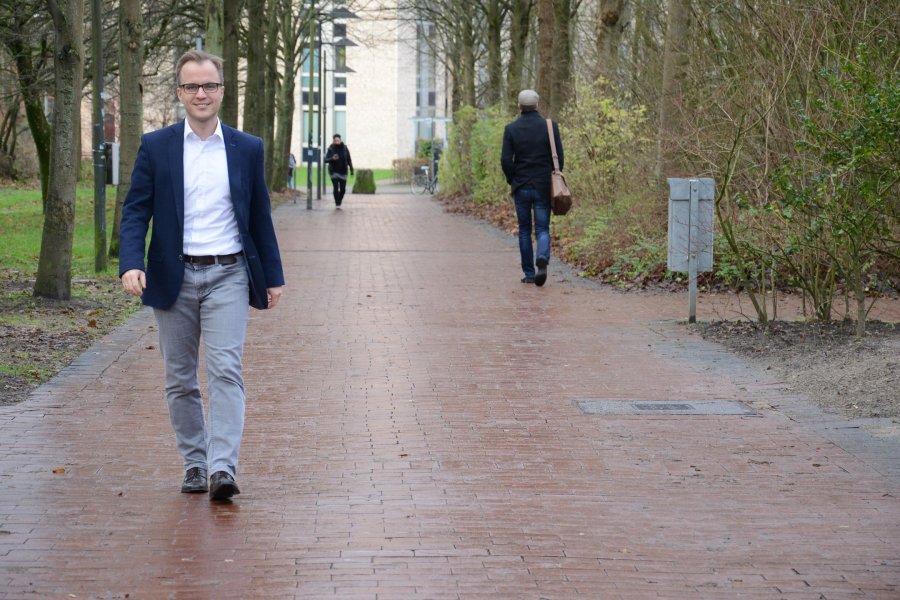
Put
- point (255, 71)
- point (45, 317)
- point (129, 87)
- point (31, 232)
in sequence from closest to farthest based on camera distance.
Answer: point (45, 317) < point (129, 87) < point (31, 232) < point (255, 71)

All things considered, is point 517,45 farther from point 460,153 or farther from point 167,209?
point 167,209

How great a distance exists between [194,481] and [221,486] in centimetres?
27

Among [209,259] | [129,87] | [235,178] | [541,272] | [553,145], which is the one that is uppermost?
[129,87]

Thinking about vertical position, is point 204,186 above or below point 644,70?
below

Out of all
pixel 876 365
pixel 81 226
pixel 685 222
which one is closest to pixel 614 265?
pixel 685 222

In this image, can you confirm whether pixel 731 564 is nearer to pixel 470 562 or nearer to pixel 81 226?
pixel 470 562

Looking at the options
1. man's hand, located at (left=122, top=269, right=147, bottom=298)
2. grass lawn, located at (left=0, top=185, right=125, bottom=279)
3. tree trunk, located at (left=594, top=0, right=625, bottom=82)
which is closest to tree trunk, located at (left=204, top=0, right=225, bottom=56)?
grass lawn, located at (left=0, top=185, right=125, bottom=279)

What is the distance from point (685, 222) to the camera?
37.2ft

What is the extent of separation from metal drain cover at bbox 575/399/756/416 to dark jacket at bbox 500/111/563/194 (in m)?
6.58

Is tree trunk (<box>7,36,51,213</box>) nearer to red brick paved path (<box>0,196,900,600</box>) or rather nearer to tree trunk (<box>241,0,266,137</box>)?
tree trunk (<box>241,0,266,137</box>)

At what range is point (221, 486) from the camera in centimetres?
557

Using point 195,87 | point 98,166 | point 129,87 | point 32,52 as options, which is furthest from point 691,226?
point 32,52

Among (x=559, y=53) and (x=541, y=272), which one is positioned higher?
(x=559, y=53)

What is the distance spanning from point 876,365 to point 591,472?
296 centimetres
